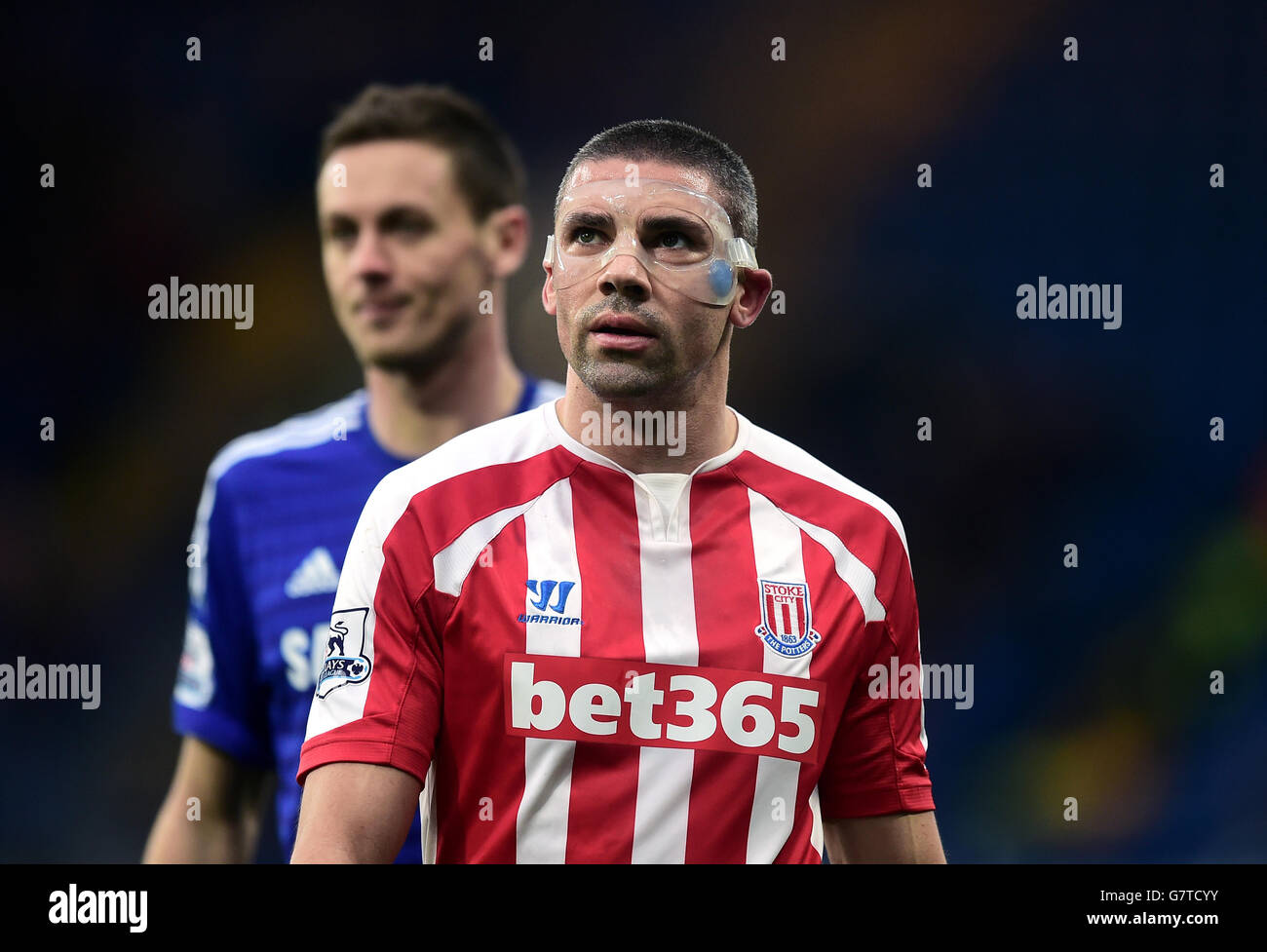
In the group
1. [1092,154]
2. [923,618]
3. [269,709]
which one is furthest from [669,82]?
[269,709]

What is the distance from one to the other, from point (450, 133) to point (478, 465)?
225 cm

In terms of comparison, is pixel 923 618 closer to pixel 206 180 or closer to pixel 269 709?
pixel 269 709

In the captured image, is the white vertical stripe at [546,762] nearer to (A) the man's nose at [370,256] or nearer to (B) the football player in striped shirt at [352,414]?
(B) the football player in striped shirt at [352,414]

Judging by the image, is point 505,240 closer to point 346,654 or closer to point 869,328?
point 869,328

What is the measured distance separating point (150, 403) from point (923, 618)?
9.47 feet

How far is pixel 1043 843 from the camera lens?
478 cm

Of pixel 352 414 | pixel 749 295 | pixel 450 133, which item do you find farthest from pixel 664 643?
pixel 450 133

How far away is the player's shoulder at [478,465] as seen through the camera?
2.58 metres

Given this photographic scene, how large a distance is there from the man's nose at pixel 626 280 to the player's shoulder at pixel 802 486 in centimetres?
44

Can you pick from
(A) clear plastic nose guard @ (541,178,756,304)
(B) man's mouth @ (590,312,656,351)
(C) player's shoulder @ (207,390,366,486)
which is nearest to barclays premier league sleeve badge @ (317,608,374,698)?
(B) man's mouth @ (590,312,656,351)

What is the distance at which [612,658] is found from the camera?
8.34 feet

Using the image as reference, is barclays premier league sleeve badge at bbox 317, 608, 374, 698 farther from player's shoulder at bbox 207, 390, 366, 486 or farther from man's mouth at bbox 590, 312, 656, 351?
player's shoulder at bbox 207, 390, 366, 486

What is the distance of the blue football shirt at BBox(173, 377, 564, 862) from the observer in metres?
4.27

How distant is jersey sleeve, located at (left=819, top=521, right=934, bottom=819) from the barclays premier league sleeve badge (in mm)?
990
